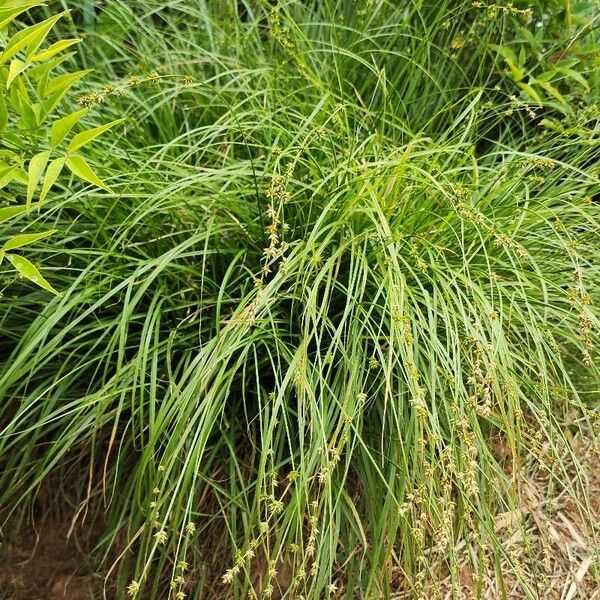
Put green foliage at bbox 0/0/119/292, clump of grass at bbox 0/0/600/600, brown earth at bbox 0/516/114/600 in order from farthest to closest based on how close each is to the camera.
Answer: brown earth at bbox 0/516/114/600, clump of grass at bbox 0/0/600/600, green foliage at bbox 0/0/119/292

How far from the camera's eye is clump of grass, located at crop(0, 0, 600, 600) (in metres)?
2.12

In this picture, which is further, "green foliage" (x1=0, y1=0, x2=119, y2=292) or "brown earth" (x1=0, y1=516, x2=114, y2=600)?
"brown earth" (x1=0, y1=516, x2=114, y2=600)

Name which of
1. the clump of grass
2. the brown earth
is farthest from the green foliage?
the brown earth

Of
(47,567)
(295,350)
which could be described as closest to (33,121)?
(295,350)

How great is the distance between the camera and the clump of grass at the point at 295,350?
2123 mm

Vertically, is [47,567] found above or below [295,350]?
below

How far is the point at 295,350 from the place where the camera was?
7.72 ft

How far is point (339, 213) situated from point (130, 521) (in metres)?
0.99

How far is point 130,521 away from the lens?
7.17 feet

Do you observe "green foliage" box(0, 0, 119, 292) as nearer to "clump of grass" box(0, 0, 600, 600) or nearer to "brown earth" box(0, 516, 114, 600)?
"clump of grass" box(0, 0, 600, 600)

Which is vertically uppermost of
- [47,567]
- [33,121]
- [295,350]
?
[33,121]

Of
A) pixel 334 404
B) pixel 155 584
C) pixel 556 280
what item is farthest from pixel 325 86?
pixel 155 584

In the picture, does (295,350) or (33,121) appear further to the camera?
(295,350)

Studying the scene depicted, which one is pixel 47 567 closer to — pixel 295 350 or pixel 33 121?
pixel 295 350
